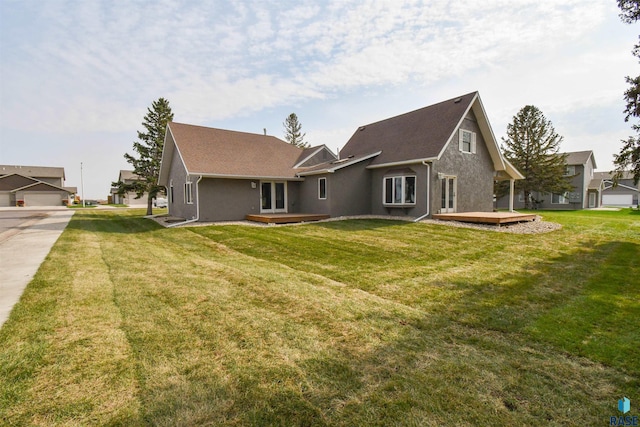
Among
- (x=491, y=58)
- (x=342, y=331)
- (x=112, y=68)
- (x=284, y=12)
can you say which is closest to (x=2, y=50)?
(x=112, y=68)

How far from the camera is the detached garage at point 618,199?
47.0 m

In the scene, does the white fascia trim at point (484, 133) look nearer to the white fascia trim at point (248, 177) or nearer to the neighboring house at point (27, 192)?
the white fascia trim at point (248, 177)

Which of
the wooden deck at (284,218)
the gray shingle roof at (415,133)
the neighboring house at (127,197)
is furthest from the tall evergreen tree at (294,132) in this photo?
the wooden deck at (284,218)

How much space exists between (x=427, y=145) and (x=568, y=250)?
309 inches

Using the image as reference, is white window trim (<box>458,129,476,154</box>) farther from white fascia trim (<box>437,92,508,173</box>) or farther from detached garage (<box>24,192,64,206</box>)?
detached garage (<box>24,192,64,206</box>)

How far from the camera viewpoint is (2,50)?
10.8 meters

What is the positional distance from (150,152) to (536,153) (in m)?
35.4

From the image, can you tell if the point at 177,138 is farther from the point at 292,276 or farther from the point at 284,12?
the point at 292,276

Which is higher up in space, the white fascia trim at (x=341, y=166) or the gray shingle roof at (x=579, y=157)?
the gray shingle roof at (x=579, y=157)

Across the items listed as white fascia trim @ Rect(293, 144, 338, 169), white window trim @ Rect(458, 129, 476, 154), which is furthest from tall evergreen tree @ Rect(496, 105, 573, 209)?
white fascia trim @ Rect(293, 144, 338, 169)

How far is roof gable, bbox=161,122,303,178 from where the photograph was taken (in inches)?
601

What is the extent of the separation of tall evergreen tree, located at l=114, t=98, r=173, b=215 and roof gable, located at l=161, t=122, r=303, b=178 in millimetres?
5474

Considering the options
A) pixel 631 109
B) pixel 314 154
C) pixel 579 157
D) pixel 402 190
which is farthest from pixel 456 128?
pixel 579 157

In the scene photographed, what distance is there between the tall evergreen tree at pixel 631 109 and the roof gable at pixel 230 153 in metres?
13.7
